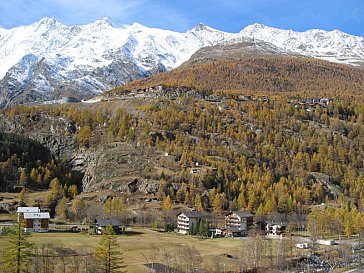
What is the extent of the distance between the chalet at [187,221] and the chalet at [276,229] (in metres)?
13.4

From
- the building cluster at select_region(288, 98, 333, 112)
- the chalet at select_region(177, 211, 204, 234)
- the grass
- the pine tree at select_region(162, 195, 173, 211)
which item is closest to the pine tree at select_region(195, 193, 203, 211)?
the pine tree at select_region(162, 195, 173, 211)

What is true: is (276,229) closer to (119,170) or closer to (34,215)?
(34,215)

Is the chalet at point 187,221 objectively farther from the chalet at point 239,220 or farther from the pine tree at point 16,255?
the pine tree at point 16,255

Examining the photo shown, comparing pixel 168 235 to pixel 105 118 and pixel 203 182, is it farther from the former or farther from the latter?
pixel 105 118

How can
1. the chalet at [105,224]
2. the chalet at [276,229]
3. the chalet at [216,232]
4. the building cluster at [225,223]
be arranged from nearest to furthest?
the chalet at [105,224], the chalet at [216,232], the building cluster at [225,223], the chalet at [276,229]

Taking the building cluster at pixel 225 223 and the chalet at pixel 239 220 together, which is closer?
the building cluster at pixel 225 223

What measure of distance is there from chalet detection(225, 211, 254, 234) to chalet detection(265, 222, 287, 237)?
151 inches

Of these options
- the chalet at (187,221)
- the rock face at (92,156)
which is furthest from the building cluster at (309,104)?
the chalet at (187,221)

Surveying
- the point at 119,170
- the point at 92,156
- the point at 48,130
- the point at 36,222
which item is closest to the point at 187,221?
the point at 36,222

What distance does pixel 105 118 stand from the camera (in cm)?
15362

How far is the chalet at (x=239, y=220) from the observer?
8862cm

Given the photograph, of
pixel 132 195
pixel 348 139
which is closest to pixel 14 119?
pixel 132 195

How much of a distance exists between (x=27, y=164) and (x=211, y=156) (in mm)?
49227

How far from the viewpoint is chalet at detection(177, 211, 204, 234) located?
8481 cm
